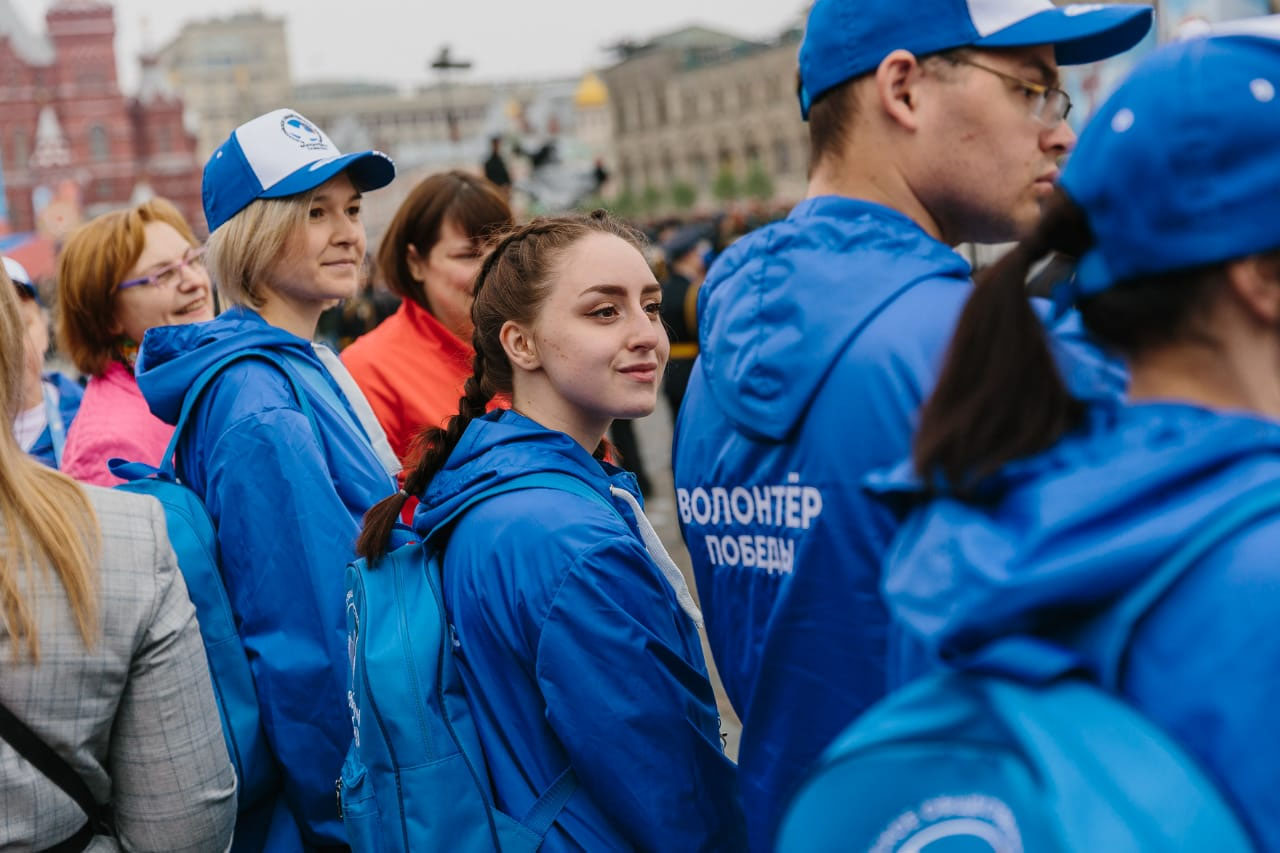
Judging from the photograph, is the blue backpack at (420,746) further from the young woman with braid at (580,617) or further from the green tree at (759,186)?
the green tree at (759,186)

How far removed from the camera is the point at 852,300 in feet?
5.08

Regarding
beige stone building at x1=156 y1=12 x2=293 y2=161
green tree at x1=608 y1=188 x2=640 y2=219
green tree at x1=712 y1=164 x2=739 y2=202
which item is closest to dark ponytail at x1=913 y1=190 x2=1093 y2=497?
green tree at x1=712 y1=164 x2=739 y2=202

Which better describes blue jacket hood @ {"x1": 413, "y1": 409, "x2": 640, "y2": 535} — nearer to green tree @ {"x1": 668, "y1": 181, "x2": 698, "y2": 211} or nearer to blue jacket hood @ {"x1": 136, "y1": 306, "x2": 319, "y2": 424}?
blue jacket hood @ {"x1": 136, "y1": 306, "x2": 319, "y2": 424}

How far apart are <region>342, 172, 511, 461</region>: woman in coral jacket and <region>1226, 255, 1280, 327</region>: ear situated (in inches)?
105

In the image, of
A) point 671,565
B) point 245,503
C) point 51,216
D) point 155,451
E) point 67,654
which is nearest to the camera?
point 67,654

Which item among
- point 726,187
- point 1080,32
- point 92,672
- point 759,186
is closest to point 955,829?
point 1080,32

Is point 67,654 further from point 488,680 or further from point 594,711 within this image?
point 594,711

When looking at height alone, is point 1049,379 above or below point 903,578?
above

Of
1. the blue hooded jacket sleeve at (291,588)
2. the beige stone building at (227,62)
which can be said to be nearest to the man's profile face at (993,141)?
the blue hooded jacket sleeve at (291,588)

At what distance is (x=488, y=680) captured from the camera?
77.9 inches

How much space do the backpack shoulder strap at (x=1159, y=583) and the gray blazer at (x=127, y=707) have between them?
1.32 meters

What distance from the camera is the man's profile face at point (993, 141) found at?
5.32 feet

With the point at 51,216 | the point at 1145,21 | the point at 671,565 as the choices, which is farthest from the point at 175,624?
the point at 51,216

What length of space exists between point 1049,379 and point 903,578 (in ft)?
0.70
